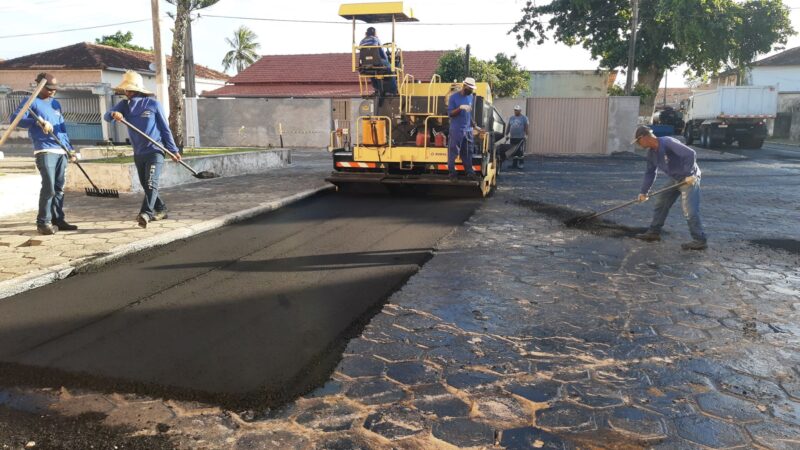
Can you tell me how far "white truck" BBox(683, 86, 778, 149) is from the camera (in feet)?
78.5

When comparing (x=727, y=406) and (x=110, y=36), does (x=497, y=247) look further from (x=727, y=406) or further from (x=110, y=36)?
(x=110, y=36)

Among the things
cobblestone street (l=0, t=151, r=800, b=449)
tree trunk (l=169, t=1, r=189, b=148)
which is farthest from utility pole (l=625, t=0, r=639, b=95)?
cobblestone street (l=0, t=151, r=800, b=449)

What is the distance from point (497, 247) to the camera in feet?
21.0

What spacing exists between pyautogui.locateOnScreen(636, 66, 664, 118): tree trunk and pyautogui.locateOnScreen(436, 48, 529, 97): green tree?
6.11 m

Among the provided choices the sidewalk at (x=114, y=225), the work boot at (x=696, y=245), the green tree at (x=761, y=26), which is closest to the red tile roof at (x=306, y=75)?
the green tree at (x=761, y=26)

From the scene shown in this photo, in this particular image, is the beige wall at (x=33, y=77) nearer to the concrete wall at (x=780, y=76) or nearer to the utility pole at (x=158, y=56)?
the utility pole at (x=158, y=56)

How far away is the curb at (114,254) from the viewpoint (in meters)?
4.75

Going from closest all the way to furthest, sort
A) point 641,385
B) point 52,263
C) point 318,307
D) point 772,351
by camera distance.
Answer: point 641,385 → point 772,351 → point 318,307 → point 52,263

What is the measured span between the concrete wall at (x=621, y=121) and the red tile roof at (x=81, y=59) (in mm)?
22183

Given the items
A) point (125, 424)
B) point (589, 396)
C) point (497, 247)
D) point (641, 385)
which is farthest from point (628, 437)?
point (497, 247)

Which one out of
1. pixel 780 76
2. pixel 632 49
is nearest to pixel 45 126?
pixel 632 49

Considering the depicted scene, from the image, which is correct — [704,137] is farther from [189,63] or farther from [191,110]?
[191,110]

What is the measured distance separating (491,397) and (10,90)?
105 ft

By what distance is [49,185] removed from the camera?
21.5ft
